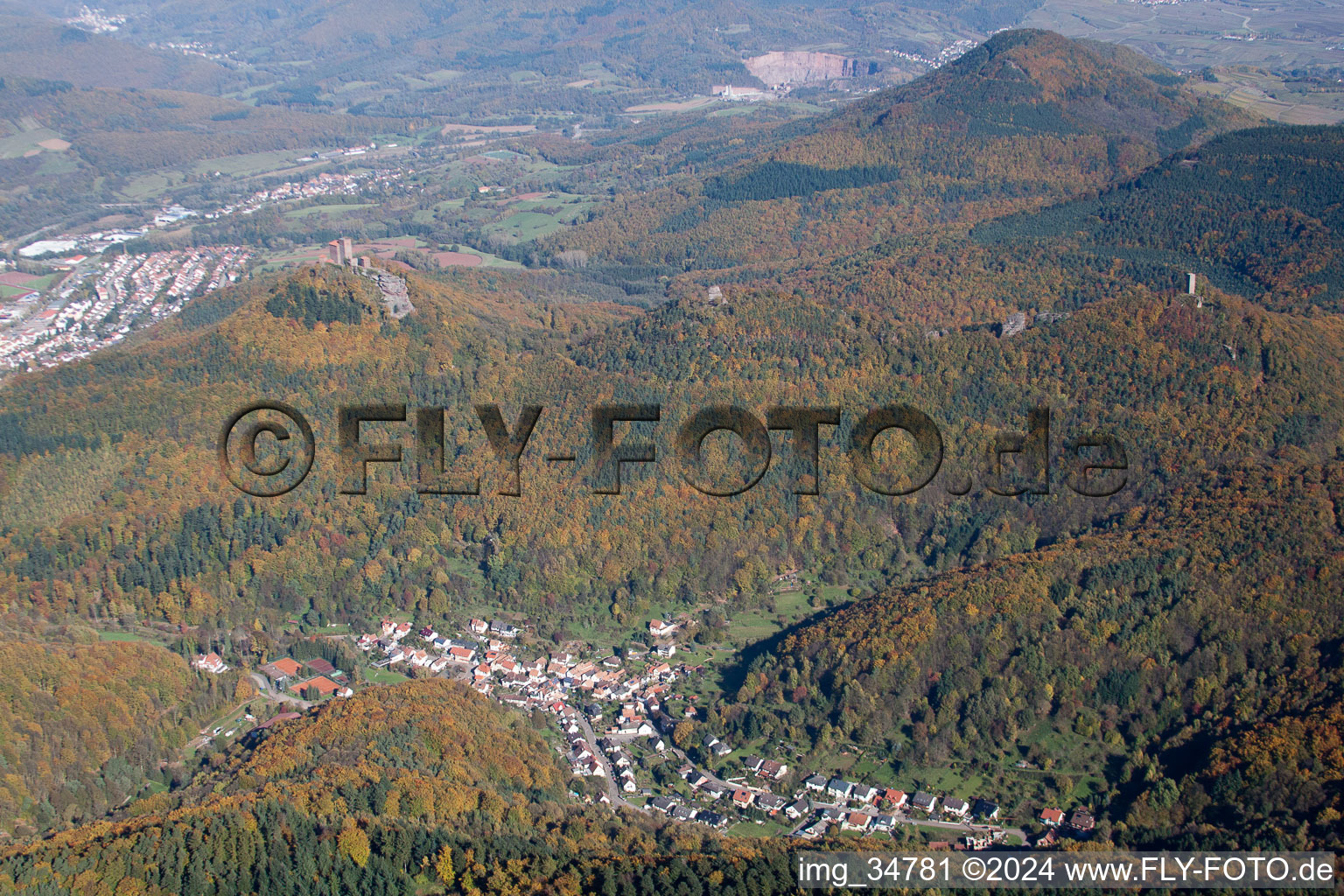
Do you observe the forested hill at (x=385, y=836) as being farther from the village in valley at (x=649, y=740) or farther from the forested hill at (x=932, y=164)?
the forested hill at (x=932, y=164)

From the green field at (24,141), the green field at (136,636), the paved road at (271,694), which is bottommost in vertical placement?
the paved road at (271,694)

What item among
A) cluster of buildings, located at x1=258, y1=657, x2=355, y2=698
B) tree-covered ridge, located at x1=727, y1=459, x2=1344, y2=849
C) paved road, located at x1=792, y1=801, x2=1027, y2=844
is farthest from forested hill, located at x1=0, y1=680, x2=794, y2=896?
tree-covered ridge, located at x1=727, y1=459, x2=1344, y2=849

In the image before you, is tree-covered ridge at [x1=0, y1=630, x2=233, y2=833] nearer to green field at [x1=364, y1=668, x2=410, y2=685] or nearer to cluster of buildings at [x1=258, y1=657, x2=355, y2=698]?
cluster of buildings at [x1=258, y1=657, x2=355, y2=698]

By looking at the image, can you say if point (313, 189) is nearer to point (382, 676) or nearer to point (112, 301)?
point (112, 301)

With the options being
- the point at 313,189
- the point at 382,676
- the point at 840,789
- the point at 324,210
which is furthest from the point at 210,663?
the point at 313,189

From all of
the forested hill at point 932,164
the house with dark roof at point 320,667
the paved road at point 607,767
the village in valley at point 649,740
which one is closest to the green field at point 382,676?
the village in valley at point 649,740
